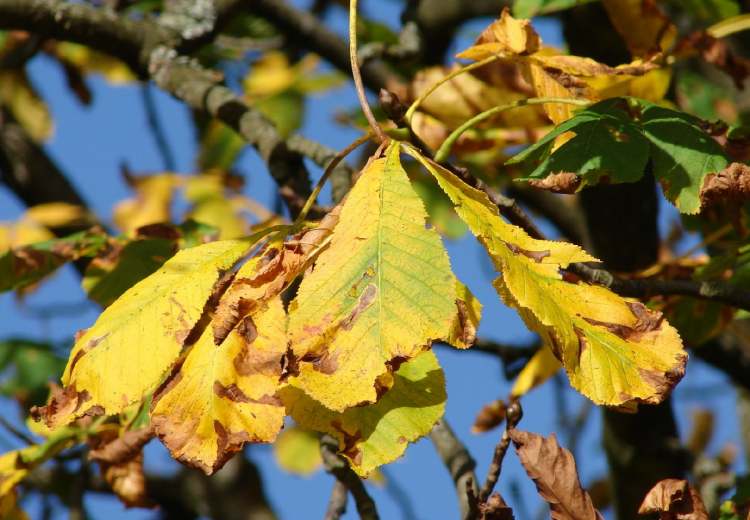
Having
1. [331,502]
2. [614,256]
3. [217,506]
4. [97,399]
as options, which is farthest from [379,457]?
[217,506]

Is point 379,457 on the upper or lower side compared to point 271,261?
lower

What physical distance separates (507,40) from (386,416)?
41 centimetres

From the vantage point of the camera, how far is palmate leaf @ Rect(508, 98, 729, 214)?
0.94 meters

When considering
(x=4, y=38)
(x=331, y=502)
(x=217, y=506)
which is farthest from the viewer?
(x=217, y=506)

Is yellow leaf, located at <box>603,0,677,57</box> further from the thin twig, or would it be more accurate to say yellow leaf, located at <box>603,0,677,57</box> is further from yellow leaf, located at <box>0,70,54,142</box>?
yellow leaf, located at <box>0,70,54,142</box>

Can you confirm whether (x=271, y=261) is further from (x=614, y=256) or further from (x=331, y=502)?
(x=614, y=256)

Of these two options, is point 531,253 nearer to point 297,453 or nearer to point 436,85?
point 436,85

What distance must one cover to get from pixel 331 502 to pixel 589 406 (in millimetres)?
1194

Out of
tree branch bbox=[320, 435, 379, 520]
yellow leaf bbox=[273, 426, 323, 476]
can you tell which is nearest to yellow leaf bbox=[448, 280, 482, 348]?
tree branch bbox=[320, 435, 379, 520]

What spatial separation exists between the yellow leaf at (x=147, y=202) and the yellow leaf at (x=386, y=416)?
2.07 meters

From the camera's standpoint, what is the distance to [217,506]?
8.47 ft

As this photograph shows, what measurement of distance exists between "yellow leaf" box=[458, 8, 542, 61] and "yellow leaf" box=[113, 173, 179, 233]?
1923 mm

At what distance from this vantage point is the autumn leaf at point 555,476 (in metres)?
0.87

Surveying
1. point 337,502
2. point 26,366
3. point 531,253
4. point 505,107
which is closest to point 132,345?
point 531,253
